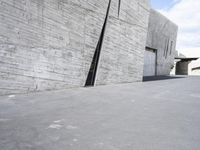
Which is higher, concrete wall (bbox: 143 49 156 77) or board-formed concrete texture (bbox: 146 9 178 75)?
board-formed concrete texture (bbox: 146 9 178 75)

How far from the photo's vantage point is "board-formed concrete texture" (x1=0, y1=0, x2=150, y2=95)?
4898mm

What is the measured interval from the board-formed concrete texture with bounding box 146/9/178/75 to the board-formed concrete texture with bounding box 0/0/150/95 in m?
6.94

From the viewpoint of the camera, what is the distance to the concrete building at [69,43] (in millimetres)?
4930

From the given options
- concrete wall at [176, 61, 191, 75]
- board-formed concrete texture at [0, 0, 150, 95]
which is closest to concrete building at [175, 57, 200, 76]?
concrete wall at [176, 61, 191, 75]

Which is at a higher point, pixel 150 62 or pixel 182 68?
pixel 182 68

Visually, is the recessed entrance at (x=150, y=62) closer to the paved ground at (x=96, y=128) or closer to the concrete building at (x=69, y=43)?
the concrete building at (x=69, y=43)

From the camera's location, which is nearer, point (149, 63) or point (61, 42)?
point (61, 42)

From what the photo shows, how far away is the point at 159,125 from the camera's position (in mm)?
2914

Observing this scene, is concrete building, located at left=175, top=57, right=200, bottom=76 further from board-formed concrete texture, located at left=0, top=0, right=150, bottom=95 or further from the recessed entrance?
board-formed concrete texture, located at left=0, top=0, right=150, bottom=95

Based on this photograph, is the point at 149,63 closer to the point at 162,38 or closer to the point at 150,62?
the point at 150,62

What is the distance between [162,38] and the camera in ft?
58.6

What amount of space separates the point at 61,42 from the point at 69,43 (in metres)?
0.38

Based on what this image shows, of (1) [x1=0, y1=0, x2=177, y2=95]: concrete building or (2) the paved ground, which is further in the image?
(1) [x1=0, y1=0, x2=177, y2=95]: concrete building

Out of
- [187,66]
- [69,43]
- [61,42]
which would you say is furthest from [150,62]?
[187,66]
